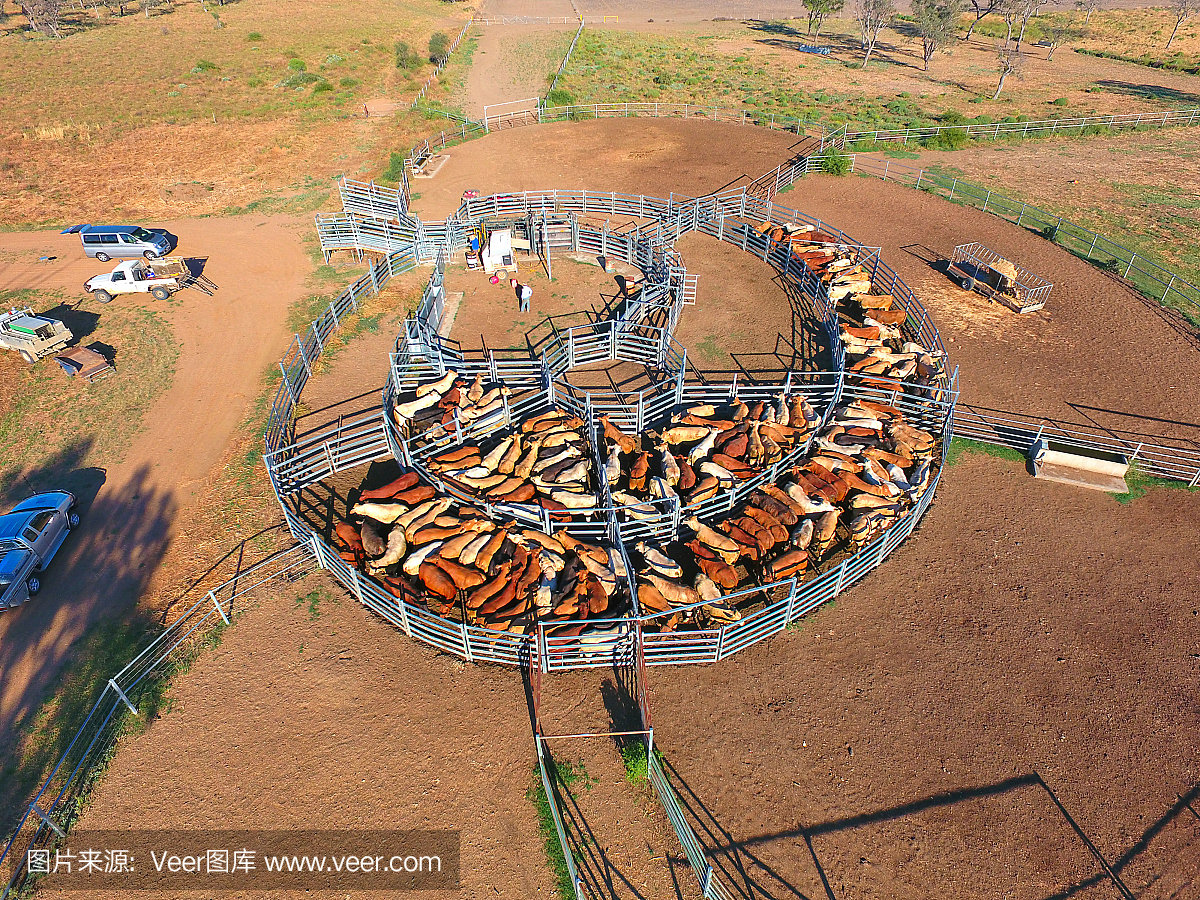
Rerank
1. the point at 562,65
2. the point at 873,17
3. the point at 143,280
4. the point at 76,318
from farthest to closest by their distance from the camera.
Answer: the point at 873,17
the point at 562,65
the point at 143,280
the point at 76,318

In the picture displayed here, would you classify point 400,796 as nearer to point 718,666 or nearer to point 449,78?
point 718,666

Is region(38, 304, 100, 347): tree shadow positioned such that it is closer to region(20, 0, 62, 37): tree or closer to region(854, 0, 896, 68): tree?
region(20, 0, 62, 37): tree

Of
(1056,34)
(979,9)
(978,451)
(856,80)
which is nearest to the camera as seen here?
(978,451)

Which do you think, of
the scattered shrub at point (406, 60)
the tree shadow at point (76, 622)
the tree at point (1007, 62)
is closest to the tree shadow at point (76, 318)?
the tree shadow at point (76, 622)

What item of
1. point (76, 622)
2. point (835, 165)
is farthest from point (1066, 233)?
point (76, 622)

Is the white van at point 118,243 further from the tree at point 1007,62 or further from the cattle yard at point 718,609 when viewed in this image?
the tree at point 1007,62

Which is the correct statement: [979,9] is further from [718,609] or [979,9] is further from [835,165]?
[718,609]
